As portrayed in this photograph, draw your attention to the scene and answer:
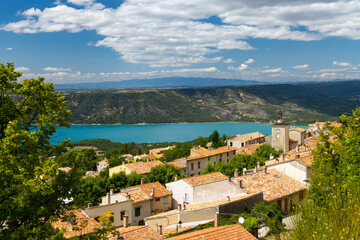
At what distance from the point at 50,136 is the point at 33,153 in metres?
1.07

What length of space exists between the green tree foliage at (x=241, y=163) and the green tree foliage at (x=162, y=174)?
4.92 m

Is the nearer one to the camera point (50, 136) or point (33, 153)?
point (33, 153)

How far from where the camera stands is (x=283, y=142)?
51406 mm

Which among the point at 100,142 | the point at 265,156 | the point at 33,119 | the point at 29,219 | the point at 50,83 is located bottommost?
the point at 100,142

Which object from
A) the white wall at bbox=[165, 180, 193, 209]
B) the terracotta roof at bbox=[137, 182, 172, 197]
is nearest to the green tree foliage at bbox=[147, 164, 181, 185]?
the white wall at bbox=[165, 180, 193, 209]

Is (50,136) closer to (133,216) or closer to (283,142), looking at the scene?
(133,216)

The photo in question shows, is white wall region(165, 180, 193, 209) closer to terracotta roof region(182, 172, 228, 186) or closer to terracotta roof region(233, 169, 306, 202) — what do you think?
terracotta roof region(182, 172, 228, 186)

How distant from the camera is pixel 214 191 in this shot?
2502cm

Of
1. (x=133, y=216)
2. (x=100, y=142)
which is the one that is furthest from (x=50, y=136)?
(x=100, y=142)

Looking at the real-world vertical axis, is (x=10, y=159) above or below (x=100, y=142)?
above

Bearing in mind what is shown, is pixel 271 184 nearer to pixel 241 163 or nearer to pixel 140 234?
pixel 140 234

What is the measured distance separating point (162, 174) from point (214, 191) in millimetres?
13032

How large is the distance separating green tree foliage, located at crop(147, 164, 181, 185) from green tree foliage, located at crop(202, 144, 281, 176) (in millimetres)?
4920

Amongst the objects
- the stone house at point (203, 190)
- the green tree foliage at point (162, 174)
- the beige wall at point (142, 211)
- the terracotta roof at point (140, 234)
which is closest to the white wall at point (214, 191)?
the stone house at point (203, 190)
